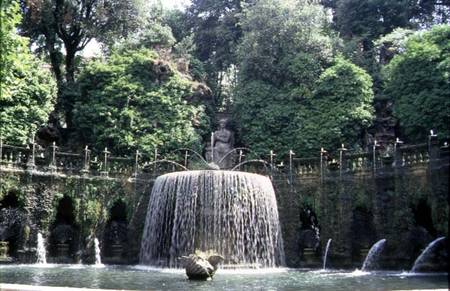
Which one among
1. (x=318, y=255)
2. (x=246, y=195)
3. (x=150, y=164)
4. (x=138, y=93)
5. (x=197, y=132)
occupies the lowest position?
(x=318, y=255)

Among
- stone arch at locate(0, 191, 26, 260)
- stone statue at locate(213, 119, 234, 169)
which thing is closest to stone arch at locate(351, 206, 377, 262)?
stone statue at locate(213, 119, 234, 169)

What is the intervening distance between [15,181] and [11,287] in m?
17.4

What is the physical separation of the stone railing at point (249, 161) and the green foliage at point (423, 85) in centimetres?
238

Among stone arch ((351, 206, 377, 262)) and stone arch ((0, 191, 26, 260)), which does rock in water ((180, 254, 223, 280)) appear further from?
stone arch ((0, 191, 26, 260))

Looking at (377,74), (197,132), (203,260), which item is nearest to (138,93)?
(197,132)

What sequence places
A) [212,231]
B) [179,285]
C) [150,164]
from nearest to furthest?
[179,285] → [212,231] → [150,164]

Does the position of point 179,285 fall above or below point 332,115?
below

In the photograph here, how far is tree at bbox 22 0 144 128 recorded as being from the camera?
34.8 meters

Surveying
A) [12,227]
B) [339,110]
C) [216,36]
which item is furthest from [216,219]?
[216,36]

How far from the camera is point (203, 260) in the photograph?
1538cm

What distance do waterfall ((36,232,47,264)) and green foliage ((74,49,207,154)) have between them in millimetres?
7183

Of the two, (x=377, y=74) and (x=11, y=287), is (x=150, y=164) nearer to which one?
(x=377, y=74)

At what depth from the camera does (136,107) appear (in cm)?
3114

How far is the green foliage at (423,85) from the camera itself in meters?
25.5
